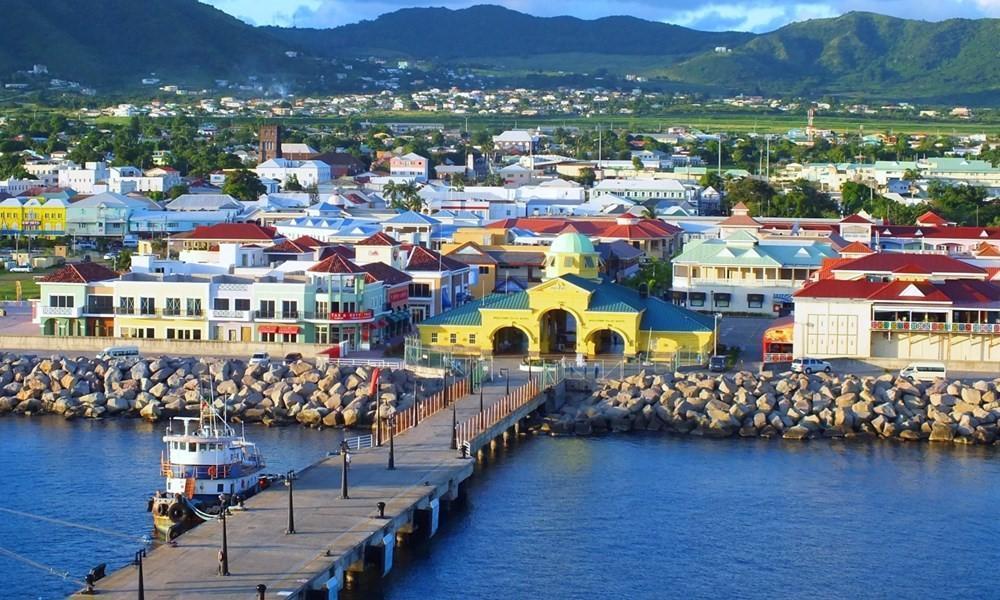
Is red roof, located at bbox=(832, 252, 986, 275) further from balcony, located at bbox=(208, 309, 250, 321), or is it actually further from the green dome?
balcony, located at bbox=(208, 309, 250, 321)

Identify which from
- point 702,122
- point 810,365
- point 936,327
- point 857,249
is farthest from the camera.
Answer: point 702,122

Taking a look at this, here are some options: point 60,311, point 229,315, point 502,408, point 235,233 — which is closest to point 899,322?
point 502,408

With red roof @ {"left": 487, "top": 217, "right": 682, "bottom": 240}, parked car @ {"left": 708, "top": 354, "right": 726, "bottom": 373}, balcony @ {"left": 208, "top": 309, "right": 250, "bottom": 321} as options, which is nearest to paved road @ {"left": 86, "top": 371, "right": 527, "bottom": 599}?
parked car @ {"left": 708, "top": 354, "right": 726, "bottom": 373}

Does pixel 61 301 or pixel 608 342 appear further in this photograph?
pixel 61 301

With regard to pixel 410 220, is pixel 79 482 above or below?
below

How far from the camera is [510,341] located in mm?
46219

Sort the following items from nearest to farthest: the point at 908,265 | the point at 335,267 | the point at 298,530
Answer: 1. the point at 298,530
2. the point at 335,267
3. the point at 908,265

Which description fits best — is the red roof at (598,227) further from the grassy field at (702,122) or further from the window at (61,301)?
the grassy field at (702,122)

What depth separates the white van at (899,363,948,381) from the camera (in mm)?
40812

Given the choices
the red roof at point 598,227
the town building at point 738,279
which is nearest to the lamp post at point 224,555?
the town building at point 738,279

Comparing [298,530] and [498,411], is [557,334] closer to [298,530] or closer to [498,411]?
[498,411]

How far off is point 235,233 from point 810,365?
83.5ft

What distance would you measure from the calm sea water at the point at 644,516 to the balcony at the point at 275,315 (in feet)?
26.0

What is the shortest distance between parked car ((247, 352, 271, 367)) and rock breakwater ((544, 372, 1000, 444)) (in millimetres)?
7035
